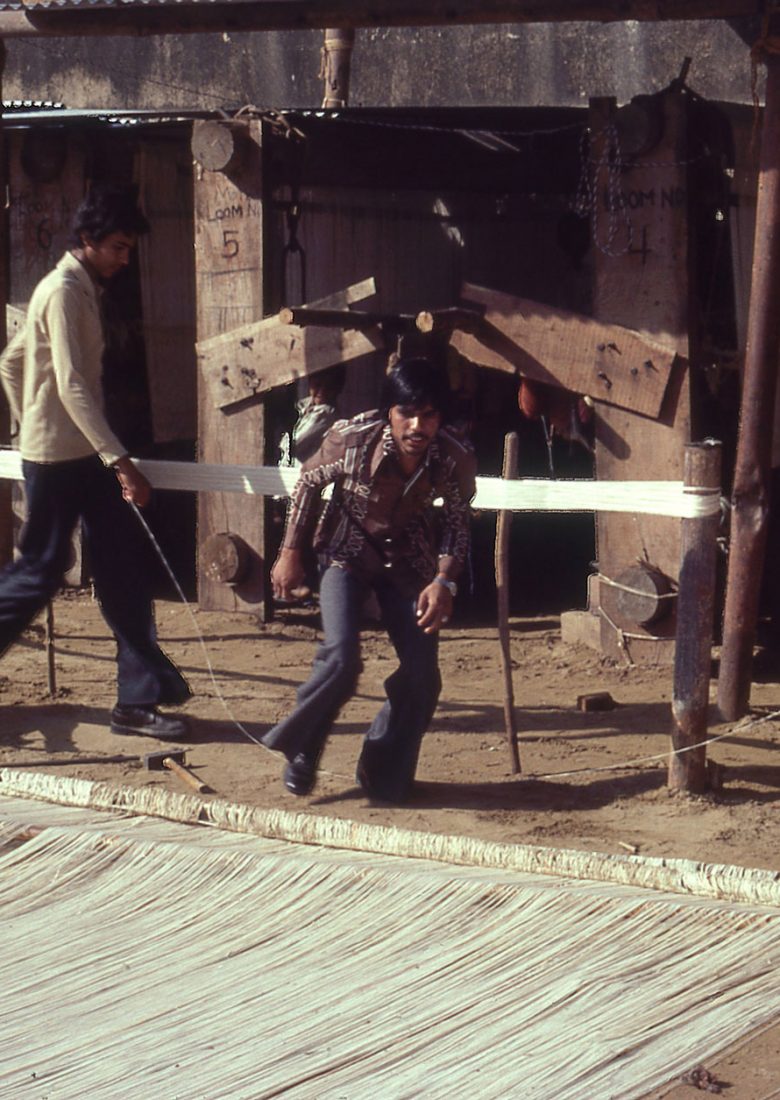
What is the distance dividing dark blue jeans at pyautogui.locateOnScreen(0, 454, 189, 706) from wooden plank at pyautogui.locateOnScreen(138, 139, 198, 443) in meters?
3.42

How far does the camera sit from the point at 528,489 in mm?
5426

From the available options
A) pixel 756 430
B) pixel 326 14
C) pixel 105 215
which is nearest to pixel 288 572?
pixel 105 215

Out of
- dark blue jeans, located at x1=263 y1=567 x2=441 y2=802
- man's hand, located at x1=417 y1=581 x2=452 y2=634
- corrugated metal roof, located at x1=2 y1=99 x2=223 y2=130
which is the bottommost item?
dark blue jeans, located at x1=263 y1=567 x2=441 y2=802

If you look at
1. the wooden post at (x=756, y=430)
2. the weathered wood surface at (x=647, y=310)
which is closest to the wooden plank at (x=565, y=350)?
the weathered wood surface at (x=647, y=310)

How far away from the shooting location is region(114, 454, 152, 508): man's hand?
5.59 m

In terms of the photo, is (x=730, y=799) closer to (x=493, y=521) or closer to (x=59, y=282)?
(x=59, y=282)

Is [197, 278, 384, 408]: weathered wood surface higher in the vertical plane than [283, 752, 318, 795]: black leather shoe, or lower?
higher

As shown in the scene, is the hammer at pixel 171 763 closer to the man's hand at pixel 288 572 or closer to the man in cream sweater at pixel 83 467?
the man in cream sweater at pixel 83 467

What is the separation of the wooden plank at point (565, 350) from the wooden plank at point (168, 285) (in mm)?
2715

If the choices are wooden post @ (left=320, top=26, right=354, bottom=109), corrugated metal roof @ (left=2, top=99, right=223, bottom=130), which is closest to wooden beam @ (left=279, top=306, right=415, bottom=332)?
corrugated metal roof @ (left=2, top=99, right=223, bottom=130)

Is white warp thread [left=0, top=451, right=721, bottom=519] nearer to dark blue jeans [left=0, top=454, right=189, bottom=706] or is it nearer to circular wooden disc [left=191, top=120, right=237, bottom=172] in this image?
dark blue jeans [left=0, top=454, right=189, bottom=706]


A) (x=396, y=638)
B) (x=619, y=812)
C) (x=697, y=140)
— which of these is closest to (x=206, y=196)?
(x=697, y=140)

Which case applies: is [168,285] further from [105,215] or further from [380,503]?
[380,503]

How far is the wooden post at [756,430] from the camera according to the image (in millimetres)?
6137
